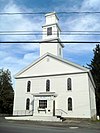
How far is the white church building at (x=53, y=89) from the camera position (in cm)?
2948

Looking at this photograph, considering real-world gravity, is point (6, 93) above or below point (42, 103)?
above

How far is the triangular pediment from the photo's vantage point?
3152 cm

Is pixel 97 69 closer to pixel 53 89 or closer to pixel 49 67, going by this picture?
pixel 49 67

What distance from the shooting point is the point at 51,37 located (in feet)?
119

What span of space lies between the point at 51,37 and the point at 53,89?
956cm

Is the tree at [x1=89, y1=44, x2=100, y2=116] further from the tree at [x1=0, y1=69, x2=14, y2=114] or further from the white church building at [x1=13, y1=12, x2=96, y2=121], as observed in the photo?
the tree at [x1=0, y1=69, x2=14, y2=114]

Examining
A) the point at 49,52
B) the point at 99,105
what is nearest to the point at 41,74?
the point at 49,52

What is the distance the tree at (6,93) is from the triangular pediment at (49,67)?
62.7 ft

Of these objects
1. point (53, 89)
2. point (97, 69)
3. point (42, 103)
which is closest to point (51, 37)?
point (53, 89)

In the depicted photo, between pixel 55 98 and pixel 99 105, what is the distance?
20065mm

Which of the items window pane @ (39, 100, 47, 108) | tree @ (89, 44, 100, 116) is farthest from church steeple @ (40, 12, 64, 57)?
tree @ (89, 44, 100, 116)

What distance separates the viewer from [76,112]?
96.1ft

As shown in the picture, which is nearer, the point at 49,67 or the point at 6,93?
the point at 49,67

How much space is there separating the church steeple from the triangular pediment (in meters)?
2.30
